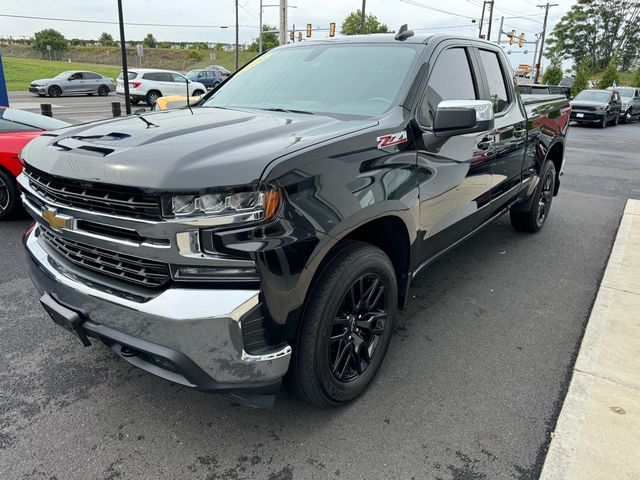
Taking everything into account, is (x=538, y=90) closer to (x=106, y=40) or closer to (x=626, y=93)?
(x=626, y=93)

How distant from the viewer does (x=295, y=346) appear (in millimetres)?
2209

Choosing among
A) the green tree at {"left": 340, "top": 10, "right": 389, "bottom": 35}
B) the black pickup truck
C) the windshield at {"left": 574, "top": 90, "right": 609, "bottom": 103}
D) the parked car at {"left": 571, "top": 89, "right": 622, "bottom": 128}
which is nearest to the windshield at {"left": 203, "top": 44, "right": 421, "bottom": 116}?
the black pickup truck

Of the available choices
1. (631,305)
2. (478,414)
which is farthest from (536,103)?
(478,414)

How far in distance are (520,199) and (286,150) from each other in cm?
355

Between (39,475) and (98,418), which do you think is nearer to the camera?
(39,475)

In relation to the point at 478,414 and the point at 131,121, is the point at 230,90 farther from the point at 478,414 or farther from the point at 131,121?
the point at 478,414

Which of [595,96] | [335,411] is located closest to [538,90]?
[335,411]

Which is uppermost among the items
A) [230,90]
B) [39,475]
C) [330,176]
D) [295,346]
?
[230,90]

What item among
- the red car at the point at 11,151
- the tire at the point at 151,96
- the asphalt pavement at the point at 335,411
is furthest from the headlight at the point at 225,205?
the tire at the point at 151,96

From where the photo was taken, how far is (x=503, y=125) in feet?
13.0

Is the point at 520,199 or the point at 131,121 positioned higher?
the point at 131,121

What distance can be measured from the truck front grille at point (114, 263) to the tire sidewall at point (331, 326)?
723 millimetres

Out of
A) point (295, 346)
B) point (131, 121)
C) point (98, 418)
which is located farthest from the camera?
point (131, 121)

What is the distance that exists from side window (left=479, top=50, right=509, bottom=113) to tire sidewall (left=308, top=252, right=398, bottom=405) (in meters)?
2.09
